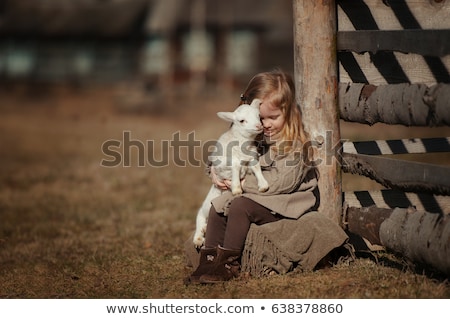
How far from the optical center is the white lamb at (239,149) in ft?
16.8

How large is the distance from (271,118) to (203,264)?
121 cm

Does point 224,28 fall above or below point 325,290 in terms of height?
above

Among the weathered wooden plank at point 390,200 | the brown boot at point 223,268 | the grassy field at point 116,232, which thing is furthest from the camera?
the weathered wooden plank at point 390,200

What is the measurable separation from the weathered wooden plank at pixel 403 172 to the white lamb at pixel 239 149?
28.4 inches

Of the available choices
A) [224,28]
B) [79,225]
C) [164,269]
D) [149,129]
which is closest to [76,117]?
[149,129]

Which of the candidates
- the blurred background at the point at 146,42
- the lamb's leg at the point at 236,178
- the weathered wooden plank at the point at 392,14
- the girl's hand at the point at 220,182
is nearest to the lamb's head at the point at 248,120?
the lamb's leg at the point at 236,178

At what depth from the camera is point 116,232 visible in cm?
786

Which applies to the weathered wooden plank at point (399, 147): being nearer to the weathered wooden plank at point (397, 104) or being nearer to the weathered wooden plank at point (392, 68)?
the weathered wooden plank at point (397, 104)

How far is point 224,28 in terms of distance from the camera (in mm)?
36438

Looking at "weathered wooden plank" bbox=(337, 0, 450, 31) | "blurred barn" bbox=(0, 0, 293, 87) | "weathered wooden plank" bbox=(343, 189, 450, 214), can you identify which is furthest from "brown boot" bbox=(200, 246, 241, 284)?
"blurred barn" bbox=(0, 0, 293, 87)

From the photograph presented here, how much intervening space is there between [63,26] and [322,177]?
118 ft

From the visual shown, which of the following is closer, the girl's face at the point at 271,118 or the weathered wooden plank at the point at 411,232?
the weathered wooden plank at the point at 411,232

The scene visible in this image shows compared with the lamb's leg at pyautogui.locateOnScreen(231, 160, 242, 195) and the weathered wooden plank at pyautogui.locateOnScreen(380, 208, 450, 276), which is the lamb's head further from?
the weathered wooden plank at pyautogui.locateOnScreen(380, 208, 450, 276)
